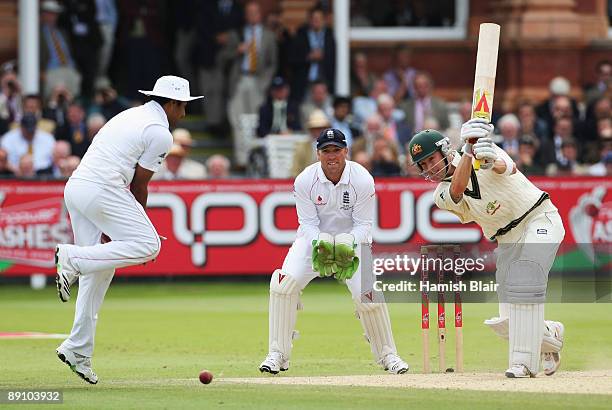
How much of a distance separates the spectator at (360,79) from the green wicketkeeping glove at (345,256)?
12.7 metres

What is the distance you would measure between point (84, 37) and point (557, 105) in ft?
22.3

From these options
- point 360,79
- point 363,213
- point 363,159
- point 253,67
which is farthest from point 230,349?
point 360,79

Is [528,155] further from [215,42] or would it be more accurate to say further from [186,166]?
[215,42]

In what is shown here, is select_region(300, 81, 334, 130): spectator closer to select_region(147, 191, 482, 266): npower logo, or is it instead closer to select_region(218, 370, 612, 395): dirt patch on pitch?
select_region(147, 191, 482, 266): npower logo

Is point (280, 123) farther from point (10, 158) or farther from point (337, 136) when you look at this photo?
point (337, 136)

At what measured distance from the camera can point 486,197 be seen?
38.0ft

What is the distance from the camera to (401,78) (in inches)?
960

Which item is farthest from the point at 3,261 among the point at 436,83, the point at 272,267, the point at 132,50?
the point at 436,83

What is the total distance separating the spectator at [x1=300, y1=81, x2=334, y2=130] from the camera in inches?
883

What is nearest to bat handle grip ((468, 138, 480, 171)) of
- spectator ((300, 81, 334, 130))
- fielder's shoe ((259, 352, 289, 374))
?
fielder's shoe ((259, 352, 289, 374))

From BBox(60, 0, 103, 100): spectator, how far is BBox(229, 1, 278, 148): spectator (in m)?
2.27

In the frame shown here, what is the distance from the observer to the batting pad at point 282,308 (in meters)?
12.1

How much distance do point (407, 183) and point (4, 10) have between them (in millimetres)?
7625

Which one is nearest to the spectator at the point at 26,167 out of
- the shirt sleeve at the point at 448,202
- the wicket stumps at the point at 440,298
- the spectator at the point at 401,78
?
the spectator at the point at 401,78
